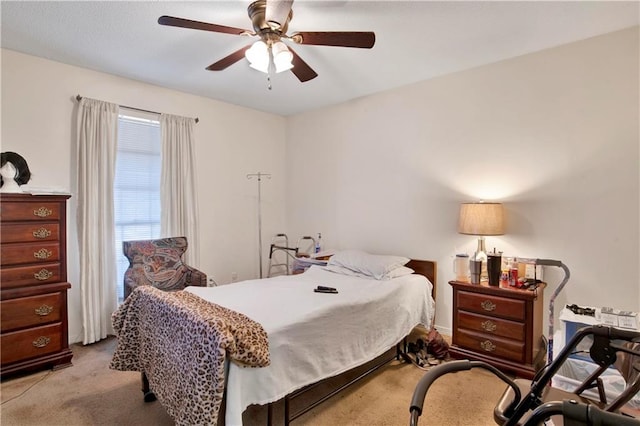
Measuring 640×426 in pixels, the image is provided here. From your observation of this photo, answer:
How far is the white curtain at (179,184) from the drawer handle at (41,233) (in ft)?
3.94

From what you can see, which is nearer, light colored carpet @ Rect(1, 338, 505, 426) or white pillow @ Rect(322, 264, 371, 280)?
light colored carpet @ Rect(1, 338, 505, 426)

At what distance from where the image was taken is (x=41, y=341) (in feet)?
8.95

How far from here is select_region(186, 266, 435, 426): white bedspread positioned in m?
1.81

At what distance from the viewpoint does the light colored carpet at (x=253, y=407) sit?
2141 millimetres

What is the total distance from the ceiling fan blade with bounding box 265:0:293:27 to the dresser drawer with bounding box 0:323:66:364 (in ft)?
9.70

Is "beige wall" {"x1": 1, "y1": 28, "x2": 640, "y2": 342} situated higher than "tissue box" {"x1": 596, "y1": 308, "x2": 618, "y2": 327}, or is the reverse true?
"beige wall" {"x1": 1, "y1": 28, "x2": 640, "y2": 342}

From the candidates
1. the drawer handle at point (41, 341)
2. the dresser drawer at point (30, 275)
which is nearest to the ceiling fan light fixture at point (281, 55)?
the dresser drawer at point (30, 275)

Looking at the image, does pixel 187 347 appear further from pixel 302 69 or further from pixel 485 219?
pixel 485 219

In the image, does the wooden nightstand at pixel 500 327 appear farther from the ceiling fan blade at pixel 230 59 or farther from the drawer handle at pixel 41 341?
the drawer handle at pixel 41 341

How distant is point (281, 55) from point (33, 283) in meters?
2.67

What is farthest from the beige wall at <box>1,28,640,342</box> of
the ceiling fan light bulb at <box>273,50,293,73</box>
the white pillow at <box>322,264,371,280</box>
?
the ceiling fan light bulb at <box>273,50,293,73</box>

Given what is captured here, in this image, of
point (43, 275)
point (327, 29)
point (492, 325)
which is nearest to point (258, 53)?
point (327, 29)

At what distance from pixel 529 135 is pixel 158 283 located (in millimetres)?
3831

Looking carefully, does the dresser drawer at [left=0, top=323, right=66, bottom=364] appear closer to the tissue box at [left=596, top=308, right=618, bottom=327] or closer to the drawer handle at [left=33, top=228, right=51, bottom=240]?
the drawer handle at [left=33, top=228, right=51, bottom=240]
